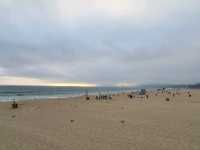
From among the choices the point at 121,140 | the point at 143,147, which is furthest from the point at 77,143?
the point at 143,147

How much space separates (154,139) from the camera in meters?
8.80

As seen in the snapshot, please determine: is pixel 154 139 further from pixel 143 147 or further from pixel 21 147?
pixel 21 147

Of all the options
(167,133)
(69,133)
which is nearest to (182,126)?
(167,133)

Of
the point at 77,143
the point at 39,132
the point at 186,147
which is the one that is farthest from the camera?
the point at 39,132

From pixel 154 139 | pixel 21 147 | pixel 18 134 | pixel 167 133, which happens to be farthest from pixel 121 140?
pixel 18 134

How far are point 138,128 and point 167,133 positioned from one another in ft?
5.23

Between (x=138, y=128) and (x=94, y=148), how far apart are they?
383 centimetres

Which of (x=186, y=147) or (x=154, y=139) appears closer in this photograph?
(x=186, y=147)

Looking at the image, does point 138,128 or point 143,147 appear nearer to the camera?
point 143,147

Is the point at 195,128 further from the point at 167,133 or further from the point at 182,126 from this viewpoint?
the point at 167,133

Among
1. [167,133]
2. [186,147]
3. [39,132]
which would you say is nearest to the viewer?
[186,147]

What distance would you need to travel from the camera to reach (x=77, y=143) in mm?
8500

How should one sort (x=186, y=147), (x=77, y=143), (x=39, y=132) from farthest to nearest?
(x=39, y=132) < (x=77, y=143) < (x=186, y=147)

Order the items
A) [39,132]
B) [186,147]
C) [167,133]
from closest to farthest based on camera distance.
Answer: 1. [186,147]
2. [167,133]
3. [39,132]
